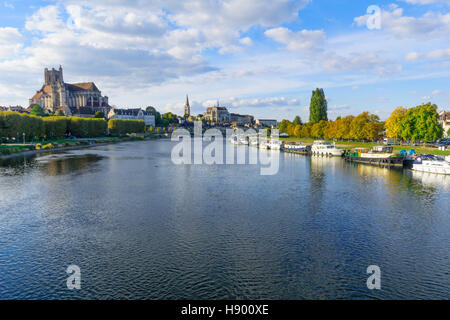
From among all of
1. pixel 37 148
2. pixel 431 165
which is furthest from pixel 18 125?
pixel 431 165

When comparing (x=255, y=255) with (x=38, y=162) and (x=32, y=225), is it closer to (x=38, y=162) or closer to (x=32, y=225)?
(x=32, y=225)

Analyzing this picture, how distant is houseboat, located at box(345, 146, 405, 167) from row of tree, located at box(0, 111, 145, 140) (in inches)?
3201

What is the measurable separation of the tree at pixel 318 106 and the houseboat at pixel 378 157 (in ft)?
210

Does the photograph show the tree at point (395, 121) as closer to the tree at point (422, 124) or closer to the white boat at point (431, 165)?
the tree at point (422, 124)

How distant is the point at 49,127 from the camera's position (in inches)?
4008

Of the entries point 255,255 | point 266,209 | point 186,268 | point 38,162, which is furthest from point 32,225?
point 38,162

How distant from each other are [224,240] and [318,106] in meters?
119

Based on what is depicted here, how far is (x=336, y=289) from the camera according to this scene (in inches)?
602

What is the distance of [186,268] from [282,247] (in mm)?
6278

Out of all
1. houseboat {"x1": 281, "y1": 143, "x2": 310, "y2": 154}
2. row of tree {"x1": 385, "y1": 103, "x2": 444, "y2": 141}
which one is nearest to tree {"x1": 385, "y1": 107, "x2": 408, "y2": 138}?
row of tree {"x1": 385, "y1": 103, "x2": 444, "y2": 141}

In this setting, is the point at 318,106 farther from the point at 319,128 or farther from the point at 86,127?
the point at 86,127

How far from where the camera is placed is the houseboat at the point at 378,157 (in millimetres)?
57625
